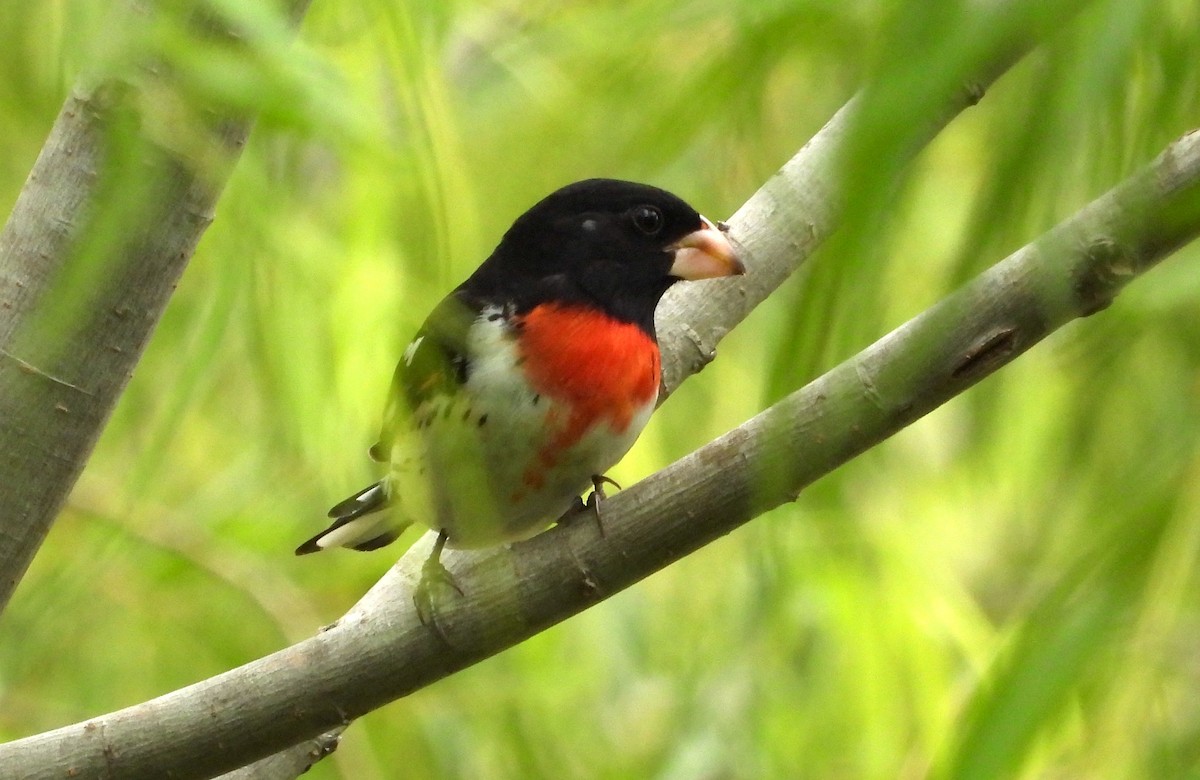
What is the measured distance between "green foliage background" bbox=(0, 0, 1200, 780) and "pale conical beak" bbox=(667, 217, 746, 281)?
9.6 inches

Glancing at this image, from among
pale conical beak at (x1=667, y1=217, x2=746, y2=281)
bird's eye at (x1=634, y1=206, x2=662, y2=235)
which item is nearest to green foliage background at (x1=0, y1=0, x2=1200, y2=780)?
pale conical beak at (x1=667, y1=217, x2=746, y2=281)

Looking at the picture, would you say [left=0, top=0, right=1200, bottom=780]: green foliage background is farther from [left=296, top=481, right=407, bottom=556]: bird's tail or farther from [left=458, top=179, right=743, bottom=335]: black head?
[left=458, top=179, right=743, bottom=335]: black head

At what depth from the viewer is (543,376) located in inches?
62.8

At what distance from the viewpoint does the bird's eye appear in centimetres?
179

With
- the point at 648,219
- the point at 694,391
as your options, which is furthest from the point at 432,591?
the point at 694,391

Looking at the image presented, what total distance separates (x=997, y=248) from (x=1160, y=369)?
0.47 m

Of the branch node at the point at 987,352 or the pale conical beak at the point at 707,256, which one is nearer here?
the branch node at the point at 987,352

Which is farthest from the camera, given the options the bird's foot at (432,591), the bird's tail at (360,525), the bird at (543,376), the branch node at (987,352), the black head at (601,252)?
the bird's tail at (360,525)

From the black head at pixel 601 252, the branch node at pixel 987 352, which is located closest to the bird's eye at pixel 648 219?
the black head at pixel 601 252

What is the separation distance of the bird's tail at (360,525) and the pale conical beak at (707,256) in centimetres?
52

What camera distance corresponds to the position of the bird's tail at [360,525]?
189 centimetres

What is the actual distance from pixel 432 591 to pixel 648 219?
2.22 ft

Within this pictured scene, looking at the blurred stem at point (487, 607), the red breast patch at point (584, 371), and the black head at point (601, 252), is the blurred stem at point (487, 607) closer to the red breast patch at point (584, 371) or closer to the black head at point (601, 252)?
the red breast patch at point (584, 371)

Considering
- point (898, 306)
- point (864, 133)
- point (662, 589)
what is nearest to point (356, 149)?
point (864, 133)
